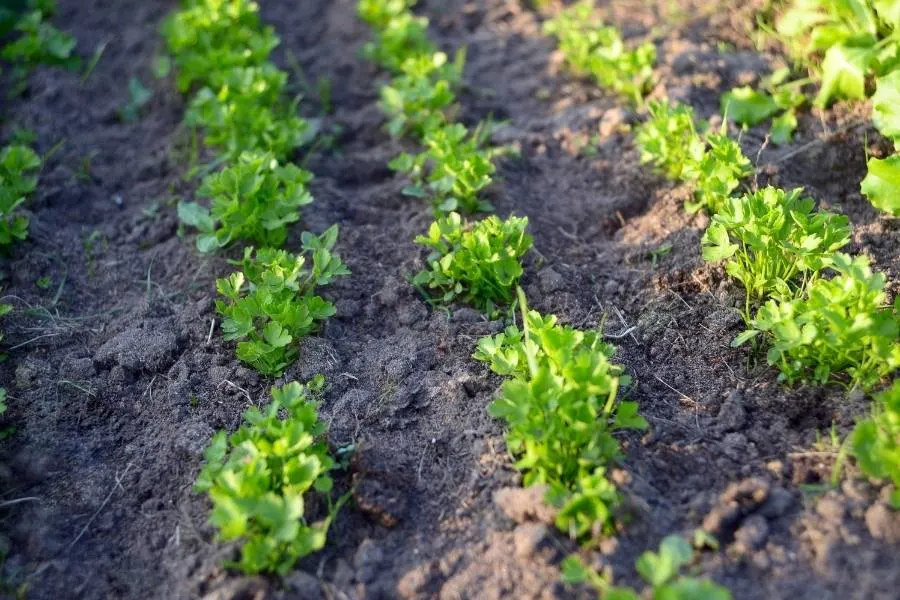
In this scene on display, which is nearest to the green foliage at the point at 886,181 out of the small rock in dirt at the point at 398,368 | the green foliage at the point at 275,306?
the small rock in dirt at the point at 398,368

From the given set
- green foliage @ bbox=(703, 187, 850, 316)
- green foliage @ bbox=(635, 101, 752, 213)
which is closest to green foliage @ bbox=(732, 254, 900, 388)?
green foliage @ bbox=(703, 187, 850, 316)

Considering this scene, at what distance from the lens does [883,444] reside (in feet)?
7.88

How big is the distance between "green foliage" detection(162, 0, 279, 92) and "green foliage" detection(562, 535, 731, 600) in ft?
10.7

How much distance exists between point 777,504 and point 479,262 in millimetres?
1320

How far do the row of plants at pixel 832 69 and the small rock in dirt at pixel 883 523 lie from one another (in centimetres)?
173

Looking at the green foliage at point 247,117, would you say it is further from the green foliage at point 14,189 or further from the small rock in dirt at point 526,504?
the small rock in dirt at point 526,504

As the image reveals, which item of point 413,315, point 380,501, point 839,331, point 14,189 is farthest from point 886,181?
point 14,189

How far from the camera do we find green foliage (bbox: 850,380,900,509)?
93.7 inches

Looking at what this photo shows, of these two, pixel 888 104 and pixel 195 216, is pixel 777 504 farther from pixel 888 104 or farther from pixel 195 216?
pixel 195 216

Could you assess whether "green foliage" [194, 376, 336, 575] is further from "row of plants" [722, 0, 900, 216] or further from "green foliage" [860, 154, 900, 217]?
"row of plants" [722, 0, 900, 216]

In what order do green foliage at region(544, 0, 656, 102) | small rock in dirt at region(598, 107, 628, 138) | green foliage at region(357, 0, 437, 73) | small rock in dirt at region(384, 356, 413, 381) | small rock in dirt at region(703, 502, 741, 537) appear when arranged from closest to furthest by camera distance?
small rock in dirt at region(703, 502, 741, 537)
small rock in dirt at region(384, 356, 413, 381)
small rock in dirt at region(598, 107, 628, 138)
green foliage at region(544, 0, 656, 102)
green foliage at region(357, 0, 437, 73)

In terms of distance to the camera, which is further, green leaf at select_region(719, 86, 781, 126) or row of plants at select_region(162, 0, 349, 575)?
green leaf at select_region(719, 86, 781, 126)

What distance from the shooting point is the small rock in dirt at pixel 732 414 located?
284cm

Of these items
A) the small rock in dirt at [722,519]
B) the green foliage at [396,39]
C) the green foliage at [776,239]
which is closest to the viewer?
the small rock in dirt at [722,519]
